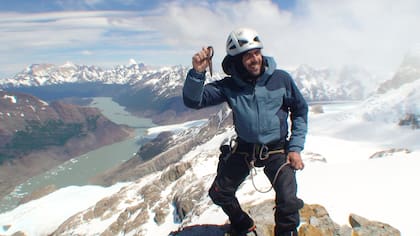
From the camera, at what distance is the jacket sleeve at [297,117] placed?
9680 mm

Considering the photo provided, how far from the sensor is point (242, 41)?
902cm

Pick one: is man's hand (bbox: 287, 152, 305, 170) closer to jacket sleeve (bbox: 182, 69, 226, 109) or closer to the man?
the man

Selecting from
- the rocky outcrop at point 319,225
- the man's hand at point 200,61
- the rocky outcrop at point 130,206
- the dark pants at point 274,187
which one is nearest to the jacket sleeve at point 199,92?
the man's hand at point 200,61

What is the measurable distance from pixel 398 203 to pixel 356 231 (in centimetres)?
606

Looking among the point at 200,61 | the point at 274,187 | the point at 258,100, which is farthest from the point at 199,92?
the point at 274,187

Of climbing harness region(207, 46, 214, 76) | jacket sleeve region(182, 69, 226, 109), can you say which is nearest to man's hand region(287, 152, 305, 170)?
jacket sleeve region(182, 69, 226, 109)

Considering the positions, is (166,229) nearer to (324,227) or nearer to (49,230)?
(324,227)

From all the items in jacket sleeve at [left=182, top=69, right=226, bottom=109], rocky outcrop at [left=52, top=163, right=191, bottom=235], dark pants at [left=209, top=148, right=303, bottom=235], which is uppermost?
jacket sleeve at [left=182, top=69, right=226, bottom=109]

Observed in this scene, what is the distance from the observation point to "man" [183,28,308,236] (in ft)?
30.0

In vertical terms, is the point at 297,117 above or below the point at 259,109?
below

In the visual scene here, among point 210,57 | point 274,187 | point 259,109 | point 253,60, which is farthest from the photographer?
point 274,187

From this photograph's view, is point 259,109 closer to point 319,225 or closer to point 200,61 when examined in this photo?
point 200,61

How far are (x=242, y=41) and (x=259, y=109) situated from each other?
1792 mm

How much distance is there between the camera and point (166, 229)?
72.6m
